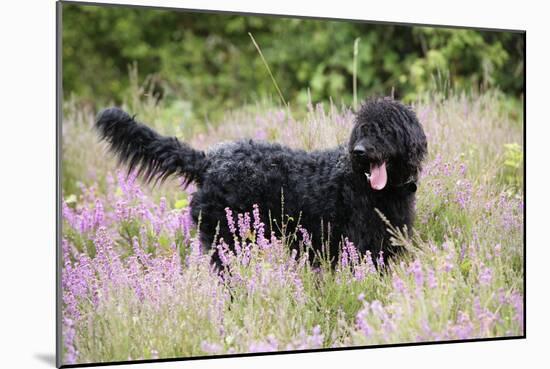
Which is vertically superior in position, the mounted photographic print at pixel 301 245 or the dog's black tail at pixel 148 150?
the dog's black tail at pixel 148 150

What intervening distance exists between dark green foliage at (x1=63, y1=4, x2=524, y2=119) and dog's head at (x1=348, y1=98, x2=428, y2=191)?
4.21 m

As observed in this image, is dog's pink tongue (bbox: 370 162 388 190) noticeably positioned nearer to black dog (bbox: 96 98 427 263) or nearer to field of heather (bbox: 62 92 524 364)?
black dog (bbox: 96 98 427 263)

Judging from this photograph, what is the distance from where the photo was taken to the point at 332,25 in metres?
9.02

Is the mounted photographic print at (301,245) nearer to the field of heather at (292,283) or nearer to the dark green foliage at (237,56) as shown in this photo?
the field of heather at (292,283)

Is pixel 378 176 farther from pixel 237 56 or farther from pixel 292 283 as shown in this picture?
pixel 237 56

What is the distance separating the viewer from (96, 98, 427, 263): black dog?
4.14 meters

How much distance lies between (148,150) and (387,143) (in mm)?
1407

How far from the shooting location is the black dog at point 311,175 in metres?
4.14

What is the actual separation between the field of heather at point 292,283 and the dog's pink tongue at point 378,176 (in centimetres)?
29

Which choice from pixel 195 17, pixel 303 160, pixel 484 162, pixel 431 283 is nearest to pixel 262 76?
pixel 195 17

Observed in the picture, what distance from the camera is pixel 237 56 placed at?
9.95 m

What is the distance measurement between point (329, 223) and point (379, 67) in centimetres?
542

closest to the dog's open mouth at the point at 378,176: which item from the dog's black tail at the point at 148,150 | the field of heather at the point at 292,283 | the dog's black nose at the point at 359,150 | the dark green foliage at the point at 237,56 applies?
the dog's black nose at the point at 359,150

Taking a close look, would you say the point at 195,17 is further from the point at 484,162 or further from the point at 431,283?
the point at 431,283
